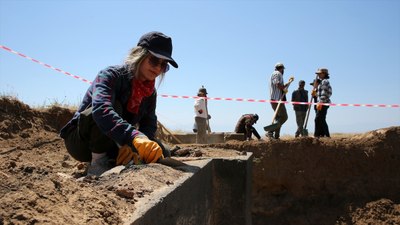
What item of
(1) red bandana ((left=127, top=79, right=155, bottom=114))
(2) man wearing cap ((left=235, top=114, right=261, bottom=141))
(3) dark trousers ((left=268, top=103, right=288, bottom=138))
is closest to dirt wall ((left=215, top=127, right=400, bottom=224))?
(3) dark trousers ((left=268, top=103, right=288, bottom=138))

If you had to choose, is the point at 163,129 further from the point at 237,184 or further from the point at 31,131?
the point at 237,184

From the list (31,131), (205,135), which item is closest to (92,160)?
(31,131)

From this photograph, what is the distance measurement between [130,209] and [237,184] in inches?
89.4

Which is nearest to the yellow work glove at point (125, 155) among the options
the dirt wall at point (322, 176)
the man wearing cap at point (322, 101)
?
the dirt wall at point (322, 176)

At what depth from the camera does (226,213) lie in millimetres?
4078

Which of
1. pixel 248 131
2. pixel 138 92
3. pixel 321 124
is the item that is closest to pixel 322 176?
pixel 321 124

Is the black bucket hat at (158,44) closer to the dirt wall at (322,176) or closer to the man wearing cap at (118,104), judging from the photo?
the man wearing cap at (118,104)

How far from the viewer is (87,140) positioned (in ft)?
10.7

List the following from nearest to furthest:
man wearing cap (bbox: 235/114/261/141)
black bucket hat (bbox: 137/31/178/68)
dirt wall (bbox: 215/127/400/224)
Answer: black bucket hat (bbox: 137/31/178/68), dirt wall (bbox: 215/127/400/224), man wearing cap (bbox: 235/114/261/141)

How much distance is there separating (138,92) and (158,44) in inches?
16.2

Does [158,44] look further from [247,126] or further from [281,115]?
[247,126]

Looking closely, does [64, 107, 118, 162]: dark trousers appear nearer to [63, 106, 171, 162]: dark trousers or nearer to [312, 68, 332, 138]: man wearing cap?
[63, 106, 171, 162]: dark trousers

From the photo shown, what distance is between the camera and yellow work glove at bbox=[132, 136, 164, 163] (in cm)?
278

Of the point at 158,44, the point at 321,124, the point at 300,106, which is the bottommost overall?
the point at 321,124
